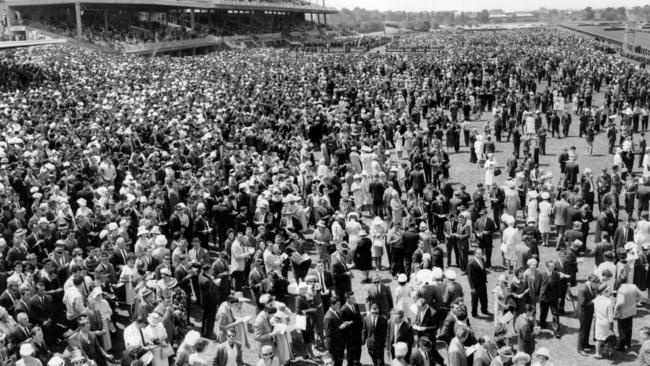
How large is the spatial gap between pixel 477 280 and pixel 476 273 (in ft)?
0.47

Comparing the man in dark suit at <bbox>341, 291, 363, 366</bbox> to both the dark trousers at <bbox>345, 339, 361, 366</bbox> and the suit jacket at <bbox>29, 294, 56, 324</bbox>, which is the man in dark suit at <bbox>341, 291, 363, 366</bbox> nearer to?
the dark trousers at <bbox>345, 339, 361, 366</bbox>

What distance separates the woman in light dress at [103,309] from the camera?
9.24m

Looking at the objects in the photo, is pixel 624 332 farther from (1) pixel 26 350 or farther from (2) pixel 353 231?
(1) pixel 26 350

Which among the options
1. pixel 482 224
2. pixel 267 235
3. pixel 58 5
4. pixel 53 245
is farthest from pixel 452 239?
pixel 58 5

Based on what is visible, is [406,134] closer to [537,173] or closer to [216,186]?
[537,173]

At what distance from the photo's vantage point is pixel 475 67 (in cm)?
4191

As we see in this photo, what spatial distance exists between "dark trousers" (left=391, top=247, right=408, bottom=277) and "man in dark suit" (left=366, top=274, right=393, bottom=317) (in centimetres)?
269

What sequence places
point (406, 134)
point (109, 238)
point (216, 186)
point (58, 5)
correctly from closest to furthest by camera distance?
1. point (109, 238)
2. point (216, 186)
3. point (406, 134)
4. point (58, 5)

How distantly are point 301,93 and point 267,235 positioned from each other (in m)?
19.1

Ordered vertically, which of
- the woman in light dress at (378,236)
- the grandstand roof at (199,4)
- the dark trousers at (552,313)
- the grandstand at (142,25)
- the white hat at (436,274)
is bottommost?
the dark trousers at (552,313)

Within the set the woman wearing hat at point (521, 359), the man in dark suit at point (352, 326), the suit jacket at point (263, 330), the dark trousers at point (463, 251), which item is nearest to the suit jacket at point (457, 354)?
the woman wearing hat at point (521, 359)

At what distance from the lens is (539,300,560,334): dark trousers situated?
33.8 feet

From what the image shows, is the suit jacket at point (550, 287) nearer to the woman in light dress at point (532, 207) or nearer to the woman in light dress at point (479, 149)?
the woman in light dress at point (532, 207)

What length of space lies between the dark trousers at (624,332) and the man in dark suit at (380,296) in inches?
136
